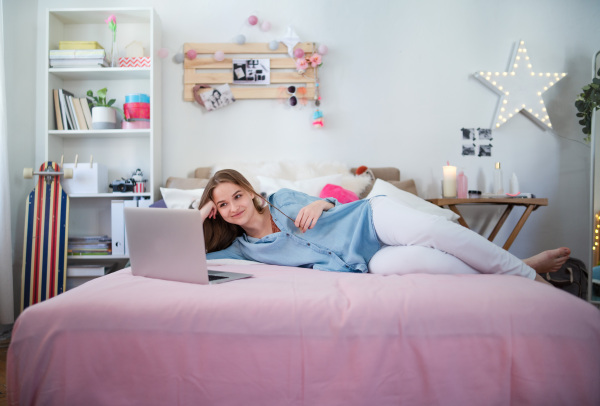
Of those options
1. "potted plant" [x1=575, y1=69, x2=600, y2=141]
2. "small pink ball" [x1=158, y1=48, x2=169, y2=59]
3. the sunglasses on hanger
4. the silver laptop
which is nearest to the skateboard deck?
"small pink ball" [x1=158, y1=48, x2=169, y2=59]

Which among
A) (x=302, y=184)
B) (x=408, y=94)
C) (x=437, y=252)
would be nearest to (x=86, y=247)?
(x=302, y=184)

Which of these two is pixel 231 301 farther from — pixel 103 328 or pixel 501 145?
pixel 501 145

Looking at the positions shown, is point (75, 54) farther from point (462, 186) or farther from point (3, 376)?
point (462, 186)

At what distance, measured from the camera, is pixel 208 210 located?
1777mm

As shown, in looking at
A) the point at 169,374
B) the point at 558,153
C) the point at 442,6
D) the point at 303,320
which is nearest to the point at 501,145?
the point at 558,153

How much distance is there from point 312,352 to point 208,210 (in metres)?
0.92

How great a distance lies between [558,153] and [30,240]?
3498 mm

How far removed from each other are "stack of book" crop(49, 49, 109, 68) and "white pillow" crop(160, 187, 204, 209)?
3.43 ft

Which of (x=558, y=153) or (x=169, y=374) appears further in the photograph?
(x=558, y=153)

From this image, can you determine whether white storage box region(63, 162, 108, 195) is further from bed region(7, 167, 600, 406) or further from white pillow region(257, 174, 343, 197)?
bed region(7, 167, 600, 406)

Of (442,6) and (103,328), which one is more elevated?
(442,6)

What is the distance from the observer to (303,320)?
40.8 inches

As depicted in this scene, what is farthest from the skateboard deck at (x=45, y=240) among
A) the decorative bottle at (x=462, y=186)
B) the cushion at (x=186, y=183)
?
the decorative bottle at (x=462, y=186)

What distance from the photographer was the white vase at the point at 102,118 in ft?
9.42
